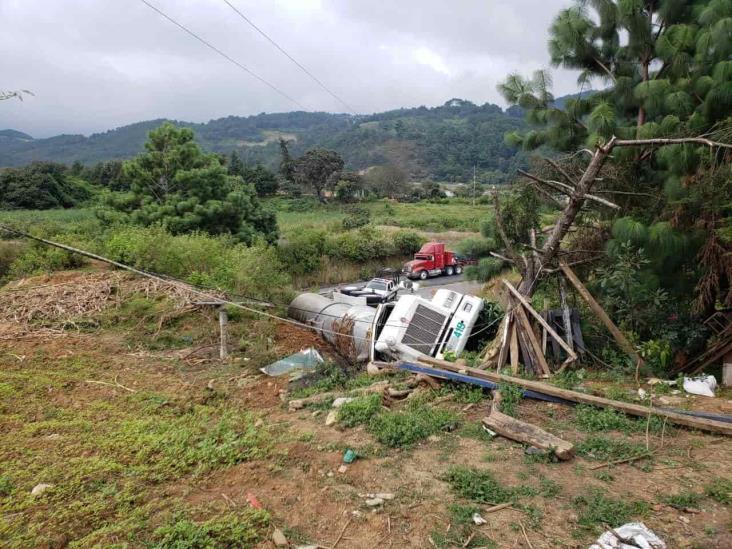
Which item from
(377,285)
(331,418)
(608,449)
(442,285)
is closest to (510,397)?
(608,449)

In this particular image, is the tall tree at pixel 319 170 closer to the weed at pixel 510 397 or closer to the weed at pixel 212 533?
the weed at pixel 510 397

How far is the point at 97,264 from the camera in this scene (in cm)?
1642

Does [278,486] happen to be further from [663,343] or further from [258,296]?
[258,296]

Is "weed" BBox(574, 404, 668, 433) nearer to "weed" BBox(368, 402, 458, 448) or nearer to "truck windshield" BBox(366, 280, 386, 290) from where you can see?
"weed" BBox(368, 402, 458, 448)

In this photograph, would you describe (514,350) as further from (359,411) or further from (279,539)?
(279,539)

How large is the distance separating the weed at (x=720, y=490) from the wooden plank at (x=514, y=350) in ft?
9.70

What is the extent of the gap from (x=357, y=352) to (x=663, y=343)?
542cm

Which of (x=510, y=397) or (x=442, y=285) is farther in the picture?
(x=442, y=285)

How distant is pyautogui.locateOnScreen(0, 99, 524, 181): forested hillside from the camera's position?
3684 inches

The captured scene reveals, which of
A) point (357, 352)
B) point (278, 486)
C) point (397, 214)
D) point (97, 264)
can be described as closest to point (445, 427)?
point (278, 486)

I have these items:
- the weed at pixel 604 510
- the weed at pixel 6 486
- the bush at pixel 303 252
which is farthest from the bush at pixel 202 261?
the weed at pixel 604 510

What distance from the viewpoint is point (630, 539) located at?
3.17 meters

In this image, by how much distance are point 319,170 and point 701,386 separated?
48413mm

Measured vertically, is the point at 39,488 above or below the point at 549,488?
below
